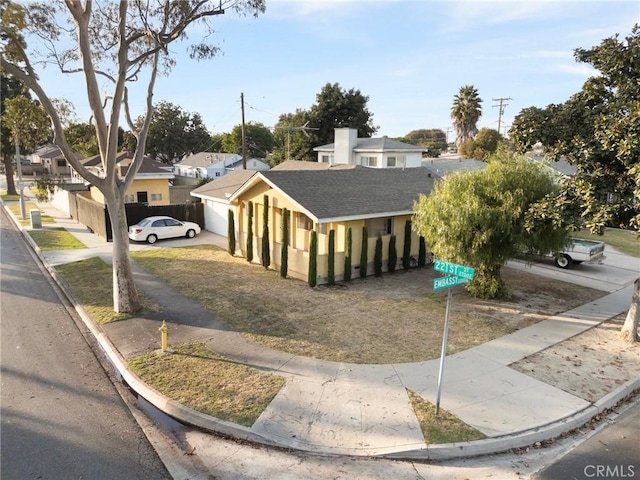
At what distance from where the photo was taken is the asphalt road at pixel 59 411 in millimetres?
6387

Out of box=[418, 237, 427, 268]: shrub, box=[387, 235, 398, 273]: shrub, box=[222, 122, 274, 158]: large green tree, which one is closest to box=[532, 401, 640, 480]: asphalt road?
box=[387, 235, 398, 273]: shrub

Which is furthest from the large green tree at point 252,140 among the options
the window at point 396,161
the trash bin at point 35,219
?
the trash bin at point 35,219

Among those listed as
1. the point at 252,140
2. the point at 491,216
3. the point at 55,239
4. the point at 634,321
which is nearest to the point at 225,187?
the point at 55,239

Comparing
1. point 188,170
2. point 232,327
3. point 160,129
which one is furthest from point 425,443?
point 160,129

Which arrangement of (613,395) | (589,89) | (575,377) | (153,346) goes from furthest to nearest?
(589,89)
(153,346)
(575,377)
(613,395)

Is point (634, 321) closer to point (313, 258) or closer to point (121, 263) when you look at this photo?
point (313, 258)

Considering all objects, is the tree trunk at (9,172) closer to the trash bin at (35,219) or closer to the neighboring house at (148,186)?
the neighboring house at (148,186)

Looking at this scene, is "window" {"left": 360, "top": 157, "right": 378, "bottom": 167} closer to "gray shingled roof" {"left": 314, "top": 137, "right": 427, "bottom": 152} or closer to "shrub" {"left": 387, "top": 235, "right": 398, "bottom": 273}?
"gray shingled roof" {"left": 314, "top": 137, "right": 427, "bottom": 152}

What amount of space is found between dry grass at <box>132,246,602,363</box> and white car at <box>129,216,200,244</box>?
428cm

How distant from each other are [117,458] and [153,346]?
3935 millimetres

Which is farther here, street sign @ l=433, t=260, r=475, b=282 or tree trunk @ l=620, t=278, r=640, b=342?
tree trunk @ l=620, t=278, r=640, b=342

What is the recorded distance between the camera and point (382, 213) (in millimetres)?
16656

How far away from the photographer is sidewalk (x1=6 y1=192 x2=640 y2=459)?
705 centimetres

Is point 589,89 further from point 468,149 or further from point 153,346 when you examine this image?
point 468,149
